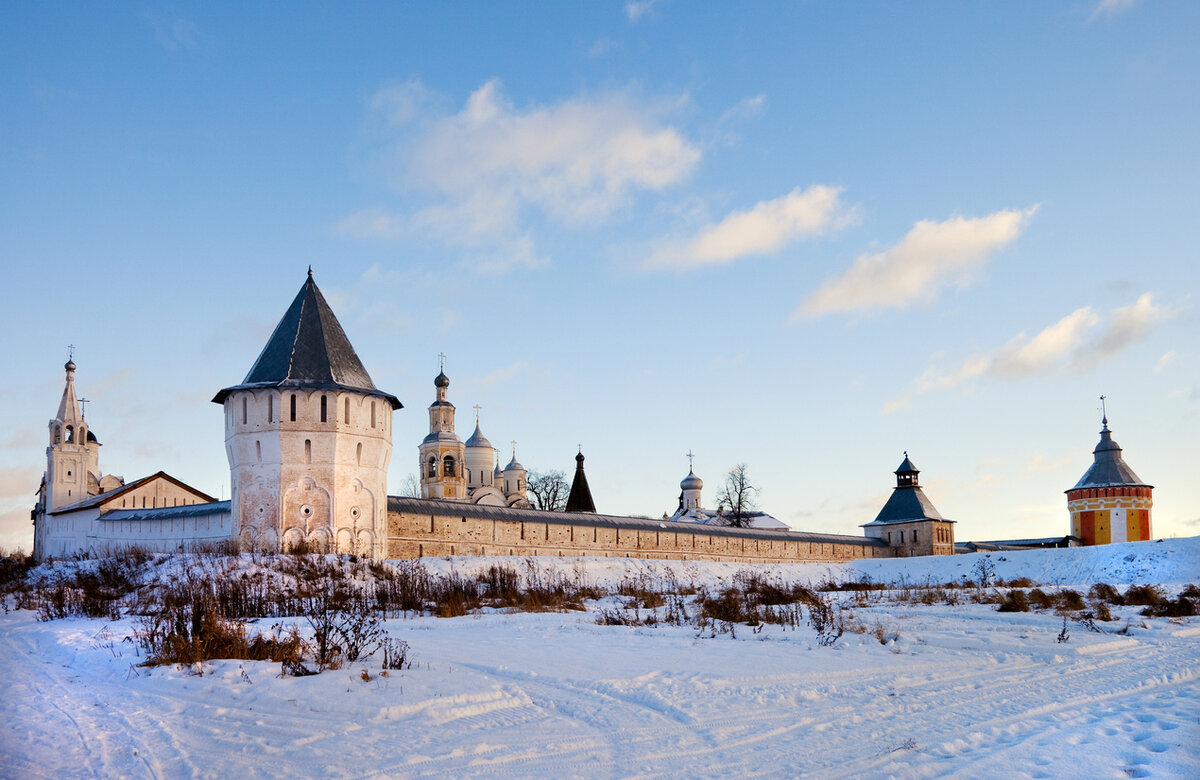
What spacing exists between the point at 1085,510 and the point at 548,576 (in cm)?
3133

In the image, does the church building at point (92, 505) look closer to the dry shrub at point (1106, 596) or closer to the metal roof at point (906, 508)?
the dry shrub at point (1106, 596)

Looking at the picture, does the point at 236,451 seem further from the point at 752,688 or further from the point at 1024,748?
the point at 1024,748

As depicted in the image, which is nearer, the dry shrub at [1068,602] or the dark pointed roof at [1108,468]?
the dry shrub at [1068,602]

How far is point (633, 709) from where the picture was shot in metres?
5.61

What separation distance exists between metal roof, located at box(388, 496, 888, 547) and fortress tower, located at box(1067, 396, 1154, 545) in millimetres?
10464

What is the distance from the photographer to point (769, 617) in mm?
10844

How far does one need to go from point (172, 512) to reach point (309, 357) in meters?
9.75

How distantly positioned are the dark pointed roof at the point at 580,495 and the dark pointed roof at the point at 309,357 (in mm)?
28167

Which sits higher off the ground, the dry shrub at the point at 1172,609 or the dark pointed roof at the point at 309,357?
the dark pointed roof at the point at 309,357

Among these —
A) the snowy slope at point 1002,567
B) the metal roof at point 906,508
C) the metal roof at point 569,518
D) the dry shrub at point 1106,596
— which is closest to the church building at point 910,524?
the metal roof at point 906,508

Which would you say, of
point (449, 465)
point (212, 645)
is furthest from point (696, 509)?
point (212, 645)

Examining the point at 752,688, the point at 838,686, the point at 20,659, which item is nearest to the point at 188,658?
the point at 20,659

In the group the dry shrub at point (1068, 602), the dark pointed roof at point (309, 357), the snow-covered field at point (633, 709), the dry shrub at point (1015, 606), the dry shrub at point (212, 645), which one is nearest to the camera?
the snow-covered field at point (633, 709)

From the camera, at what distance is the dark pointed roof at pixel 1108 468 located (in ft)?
134
